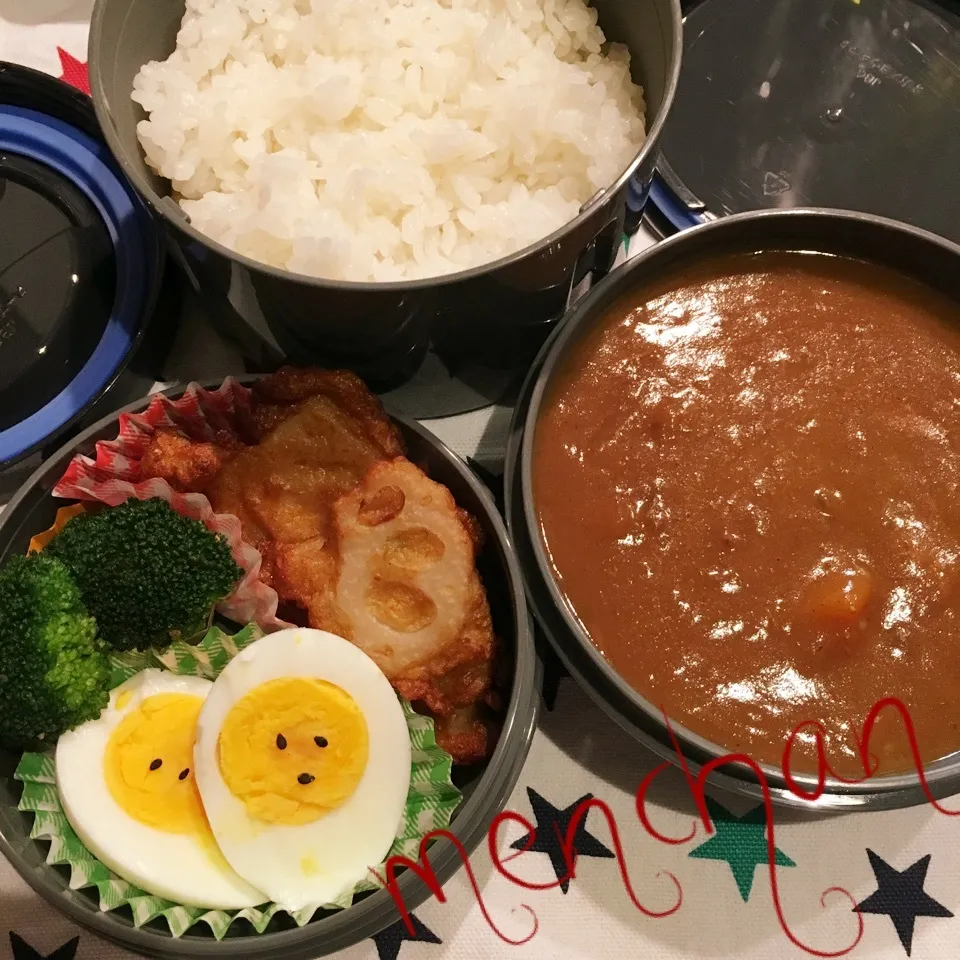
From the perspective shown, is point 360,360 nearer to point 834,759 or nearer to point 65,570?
point 65,570

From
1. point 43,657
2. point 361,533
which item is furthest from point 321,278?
point 43,657

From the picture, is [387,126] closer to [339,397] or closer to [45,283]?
[339,397]

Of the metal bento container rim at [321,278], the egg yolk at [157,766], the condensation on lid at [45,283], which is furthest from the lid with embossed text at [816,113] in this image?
the egg yolk at [157,766]

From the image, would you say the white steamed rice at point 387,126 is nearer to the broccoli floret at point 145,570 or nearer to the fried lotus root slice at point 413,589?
the fried lotus root slice at point 413,589

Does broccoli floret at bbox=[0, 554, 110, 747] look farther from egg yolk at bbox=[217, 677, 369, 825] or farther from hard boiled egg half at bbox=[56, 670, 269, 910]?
egg yolk at bbox=[217, 677, 369, 825]

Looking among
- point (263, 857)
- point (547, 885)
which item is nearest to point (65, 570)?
point (263, 857)
